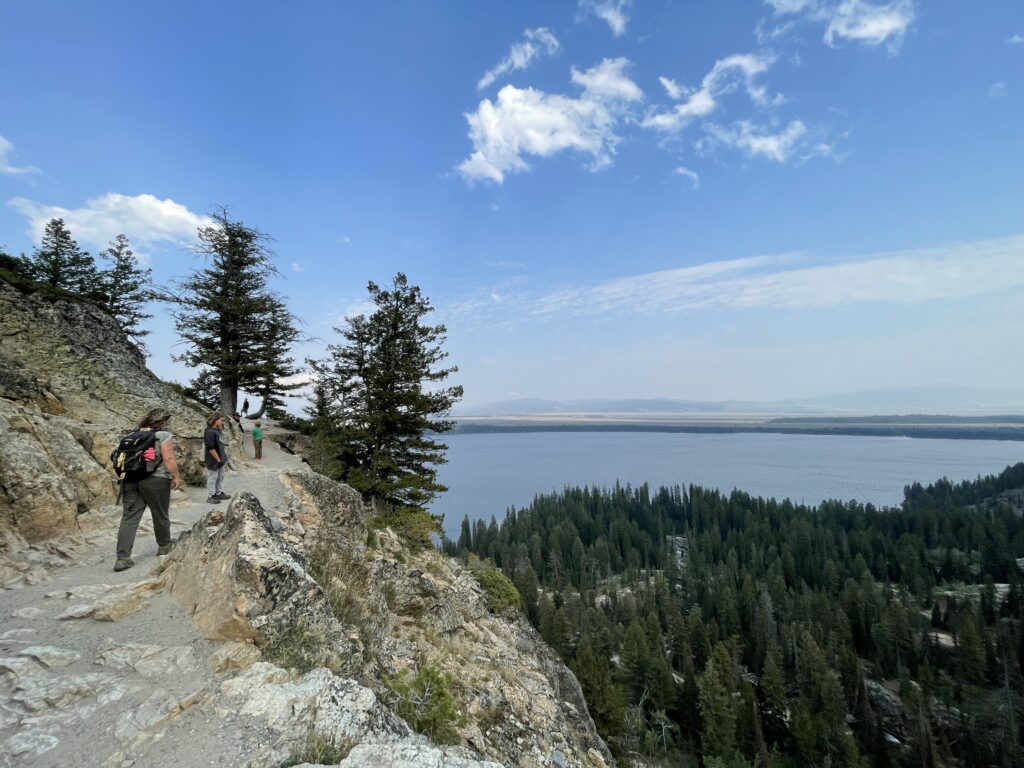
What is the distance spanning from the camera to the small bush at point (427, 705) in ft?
17.9

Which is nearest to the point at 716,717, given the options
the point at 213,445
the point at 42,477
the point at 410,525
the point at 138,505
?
the point at 410,525

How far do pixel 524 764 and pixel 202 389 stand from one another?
72.7 ft

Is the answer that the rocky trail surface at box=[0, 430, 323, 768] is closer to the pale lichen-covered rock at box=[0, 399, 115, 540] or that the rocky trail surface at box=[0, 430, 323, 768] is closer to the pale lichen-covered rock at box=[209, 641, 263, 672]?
the pale lichen-covered rock at box=[209, 641, 263, 672]

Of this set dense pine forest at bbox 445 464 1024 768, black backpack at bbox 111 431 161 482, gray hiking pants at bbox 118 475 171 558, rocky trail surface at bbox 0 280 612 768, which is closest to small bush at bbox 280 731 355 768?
rocky trail surface at bbox 0 280 612 768

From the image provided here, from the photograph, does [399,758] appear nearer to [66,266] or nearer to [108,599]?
[108,599]

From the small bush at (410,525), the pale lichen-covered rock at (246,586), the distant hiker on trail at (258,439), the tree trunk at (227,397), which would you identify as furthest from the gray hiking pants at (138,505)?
the tree trunk at (227,397)

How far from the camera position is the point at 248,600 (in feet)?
16.9

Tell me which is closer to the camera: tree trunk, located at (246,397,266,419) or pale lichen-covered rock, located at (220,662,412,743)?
pale lichen-covered rock, located at (220,662,412,743)

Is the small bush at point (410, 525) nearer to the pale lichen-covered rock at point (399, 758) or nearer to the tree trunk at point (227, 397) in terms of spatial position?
the tree trunk at point (227, 397)

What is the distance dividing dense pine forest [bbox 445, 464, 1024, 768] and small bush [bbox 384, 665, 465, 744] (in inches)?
992

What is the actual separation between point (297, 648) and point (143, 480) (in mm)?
3984

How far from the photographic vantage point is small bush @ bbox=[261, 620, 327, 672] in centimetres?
489

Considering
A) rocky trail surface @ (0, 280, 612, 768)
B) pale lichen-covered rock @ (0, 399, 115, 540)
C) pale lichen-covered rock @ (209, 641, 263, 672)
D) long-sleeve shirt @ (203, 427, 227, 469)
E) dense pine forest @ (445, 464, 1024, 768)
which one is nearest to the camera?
rocky trail surface @ (0, 280, 612, 768)

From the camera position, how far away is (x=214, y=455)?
10508 millimetres
